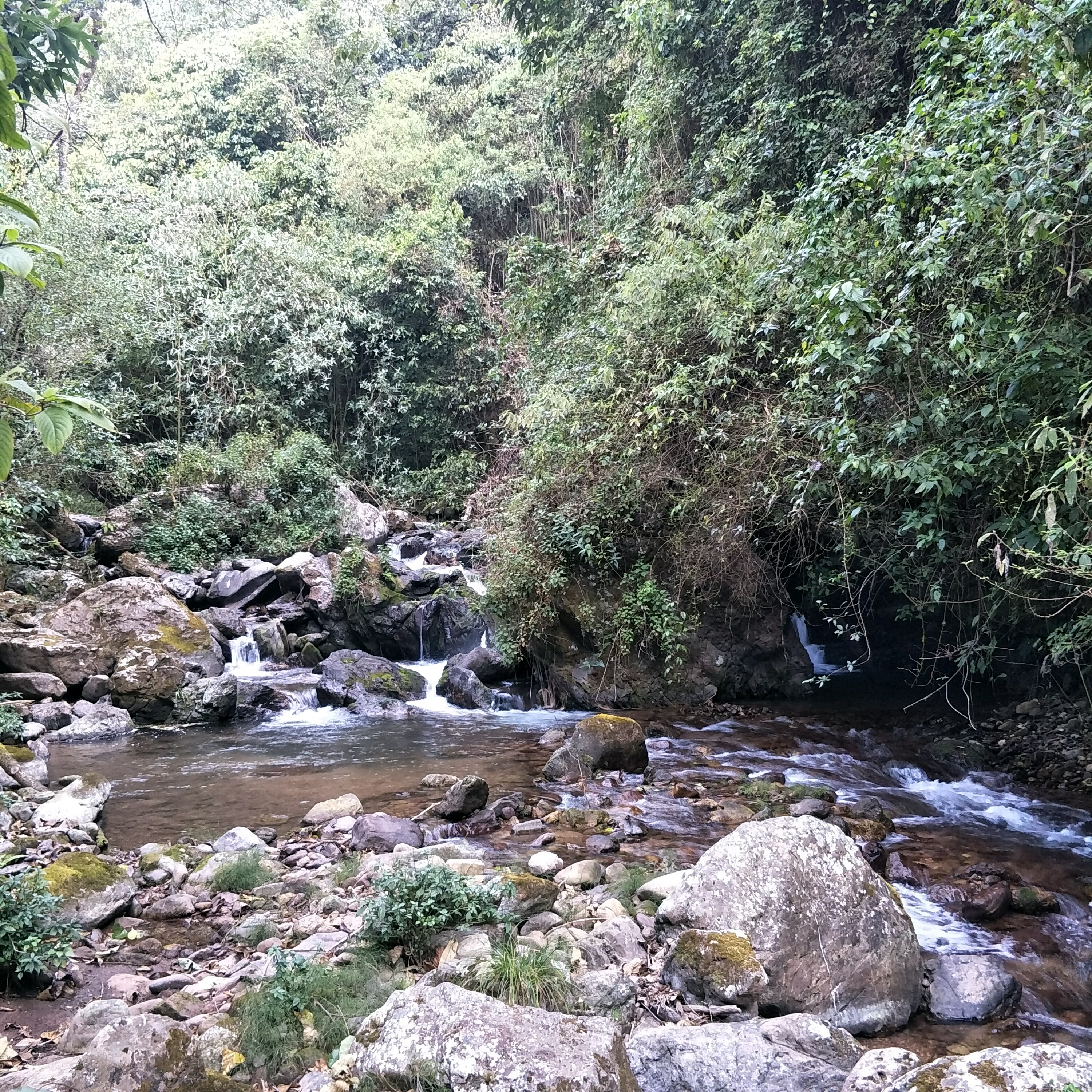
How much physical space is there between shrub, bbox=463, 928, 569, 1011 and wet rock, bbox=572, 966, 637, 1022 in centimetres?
9

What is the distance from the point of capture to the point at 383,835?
6.27 metres

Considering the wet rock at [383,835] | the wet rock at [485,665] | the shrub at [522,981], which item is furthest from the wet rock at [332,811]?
the wet rock at [485,665]

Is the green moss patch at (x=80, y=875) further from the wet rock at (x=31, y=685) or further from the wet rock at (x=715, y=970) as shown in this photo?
the wet rock at (x=31, y=685)

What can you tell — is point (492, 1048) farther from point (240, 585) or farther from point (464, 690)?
point (240, 585)

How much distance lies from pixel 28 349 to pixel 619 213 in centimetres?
1043

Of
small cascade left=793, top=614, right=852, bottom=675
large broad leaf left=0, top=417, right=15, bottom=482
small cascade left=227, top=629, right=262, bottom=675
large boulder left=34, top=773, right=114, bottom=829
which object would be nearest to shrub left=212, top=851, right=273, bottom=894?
large boulder left=34, top=773, right=114, bottom=829

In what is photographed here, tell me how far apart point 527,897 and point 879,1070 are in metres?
2.15

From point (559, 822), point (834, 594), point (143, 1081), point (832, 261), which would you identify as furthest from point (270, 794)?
point (834, 594)

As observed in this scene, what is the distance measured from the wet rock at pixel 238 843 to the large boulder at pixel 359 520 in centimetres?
1117

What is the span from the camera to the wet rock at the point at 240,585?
14461mm

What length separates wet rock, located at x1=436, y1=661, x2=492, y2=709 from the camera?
37.6ft

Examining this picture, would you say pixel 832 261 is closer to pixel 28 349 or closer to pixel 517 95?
pixel 28 349

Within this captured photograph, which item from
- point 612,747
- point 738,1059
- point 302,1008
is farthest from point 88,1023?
point 612,747

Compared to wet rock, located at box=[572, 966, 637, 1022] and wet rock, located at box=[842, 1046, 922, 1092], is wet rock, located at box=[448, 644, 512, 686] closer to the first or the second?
wet rock, located at box=[572, 966, 637, 1022]
